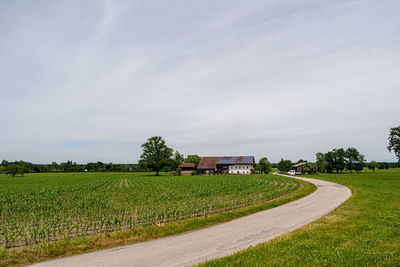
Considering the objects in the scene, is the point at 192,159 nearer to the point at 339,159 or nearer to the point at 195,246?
the point at 339,159

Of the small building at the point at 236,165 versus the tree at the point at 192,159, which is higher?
the tree at the point at 192,159

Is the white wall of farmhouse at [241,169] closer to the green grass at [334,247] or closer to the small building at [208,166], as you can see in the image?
the small building at [208,166]

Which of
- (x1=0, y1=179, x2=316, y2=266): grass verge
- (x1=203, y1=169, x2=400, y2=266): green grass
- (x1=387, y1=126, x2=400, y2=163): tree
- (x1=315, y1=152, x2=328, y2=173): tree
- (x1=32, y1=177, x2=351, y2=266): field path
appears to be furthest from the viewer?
(x1=315, y1=152, x2=328, y2=173): tree

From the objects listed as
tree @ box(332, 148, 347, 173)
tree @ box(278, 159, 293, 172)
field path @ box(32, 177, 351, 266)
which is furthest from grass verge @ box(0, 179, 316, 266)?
tree @ box(332, 148, 347, 173)

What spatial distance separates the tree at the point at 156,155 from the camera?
84.0 m

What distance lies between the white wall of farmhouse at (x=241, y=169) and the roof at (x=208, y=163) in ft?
22.3

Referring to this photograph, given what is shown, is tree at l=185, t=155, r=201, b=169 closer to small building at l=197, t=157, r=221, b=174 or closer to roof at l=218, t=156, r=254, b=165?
small building at l=197, t=157, r=221, b=174

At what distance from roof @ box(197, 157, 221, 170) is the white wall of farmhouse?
6791 millimetres

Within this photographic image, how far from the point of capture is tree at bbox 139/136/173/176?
3307 inches

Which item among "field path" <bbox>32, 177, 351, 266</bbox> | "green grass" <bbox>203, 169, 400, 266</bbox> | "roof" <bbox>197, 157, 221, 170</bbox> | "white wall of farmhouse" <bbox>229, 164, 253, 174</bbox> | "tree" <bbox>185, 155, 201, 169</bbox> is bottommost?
"field path" <bbox>32, 177, 351, 266</bbox>

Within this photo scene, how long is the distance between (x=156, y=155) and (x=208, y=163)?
72.5 ft

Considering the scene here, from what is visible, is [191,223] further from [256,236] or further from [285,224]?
[285,224]

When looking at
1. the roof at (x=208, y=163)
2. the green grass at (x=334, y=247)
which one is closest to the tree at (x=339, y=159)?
the roof at (x=208, y=163)

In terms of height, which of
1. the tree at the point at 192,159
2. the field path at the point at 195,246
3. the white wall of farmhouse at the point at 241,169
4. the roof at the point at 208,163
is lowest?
the field path at the point at 195,246
